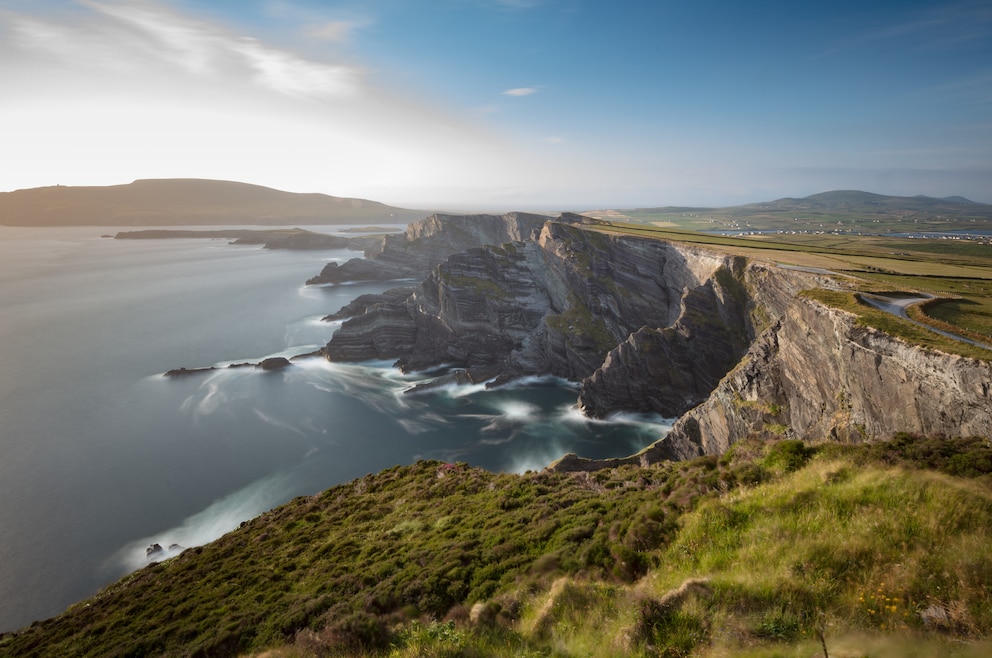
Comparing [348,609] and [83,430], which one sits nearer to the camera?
[348,609]

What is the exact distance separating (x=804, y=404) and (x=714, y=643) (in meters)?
27.6

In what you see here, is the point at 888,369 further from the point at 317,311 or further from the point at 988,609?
the point at 317,311

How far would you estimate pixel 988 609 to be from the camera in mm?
6441

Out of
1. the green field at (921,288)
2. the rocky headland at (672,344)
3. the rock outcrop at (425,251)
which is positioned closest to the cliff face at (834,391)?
the rocky headland at (672,344)

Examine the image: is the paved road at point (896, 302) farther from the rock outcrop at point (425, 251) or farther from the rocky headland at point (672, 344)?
the rock outcrop at point (425, 251)

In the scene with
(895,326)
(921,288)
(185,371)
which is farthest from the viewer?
(185,371)

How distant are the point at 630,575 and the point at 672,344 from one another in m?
44.5

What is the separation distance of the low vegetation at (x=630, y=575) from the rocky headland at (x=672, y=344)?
30.7 feet

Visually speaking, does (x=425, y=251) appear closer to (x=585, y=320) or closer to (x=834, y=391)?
(x=585, y=320)

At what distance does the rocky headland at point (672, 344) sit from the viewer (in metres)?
21.6

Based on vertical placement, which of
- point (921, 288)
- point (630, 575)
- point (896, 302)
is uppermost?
point (921, 288)

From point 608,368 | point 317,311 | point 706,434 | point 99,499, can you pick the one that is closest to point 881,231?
point 608,368

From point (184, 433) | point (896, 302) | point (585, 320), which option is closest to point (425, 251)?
point (585, 320)

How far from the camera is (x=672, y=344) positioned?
169 ft
